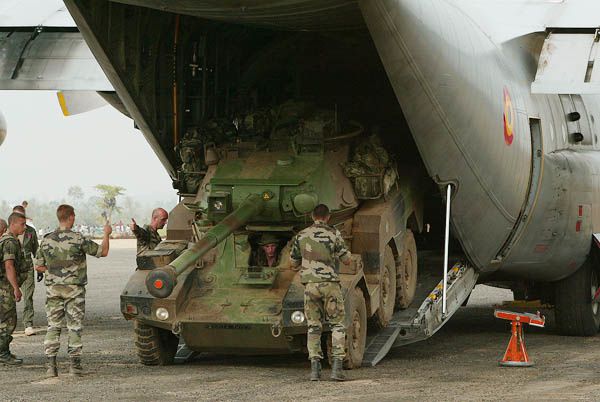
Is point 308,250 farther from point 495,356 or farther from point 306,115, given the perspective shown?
point 495,356

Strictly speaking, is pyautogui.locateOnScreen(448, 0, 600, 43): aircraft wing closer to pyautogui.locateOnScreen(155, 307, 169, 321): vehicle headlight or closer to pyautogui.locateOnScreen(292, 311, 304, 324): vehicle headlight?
pyautogui.locateOnScreen(292, 311, 304, 324): vehicle headlight

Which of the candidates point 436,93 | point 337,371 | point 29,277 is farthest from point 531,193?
point 29,277

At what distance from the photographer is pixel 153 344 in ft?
42.5

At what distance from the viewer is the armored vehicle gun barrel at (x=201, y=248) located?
453 inches

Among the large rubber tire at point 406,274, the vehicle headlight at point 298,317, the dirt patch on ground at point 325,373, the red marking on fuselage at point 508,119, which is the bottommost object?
the dirt patch on ground at point 325,373

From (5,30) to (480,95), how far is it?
7.66 m

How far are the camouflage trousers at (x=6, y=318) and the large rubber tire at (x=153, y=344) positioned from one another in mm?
1548

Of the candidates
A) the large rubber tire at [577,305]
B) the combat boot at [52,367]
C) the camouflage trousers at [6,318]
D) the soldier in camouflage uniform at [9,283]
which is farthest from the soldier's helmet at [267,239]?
the large rubber tire at [577,305]

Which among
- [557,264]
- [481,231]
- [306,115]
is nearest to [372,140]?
[306,115]

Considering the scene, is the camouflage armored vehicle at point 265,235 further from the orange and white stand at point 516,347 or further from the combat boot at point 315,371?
the orange and white stand at point 516,347

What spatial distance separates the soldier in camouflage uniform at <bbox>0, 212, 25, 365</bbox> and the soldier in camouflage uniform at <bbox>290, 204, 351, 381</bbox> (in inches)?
140

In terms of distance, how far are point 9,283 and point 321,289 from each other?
4012mm

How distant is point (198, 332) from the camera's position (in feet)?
41.1

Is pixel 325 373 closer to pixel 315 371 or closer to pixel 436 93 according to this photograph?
pixel 315 371
